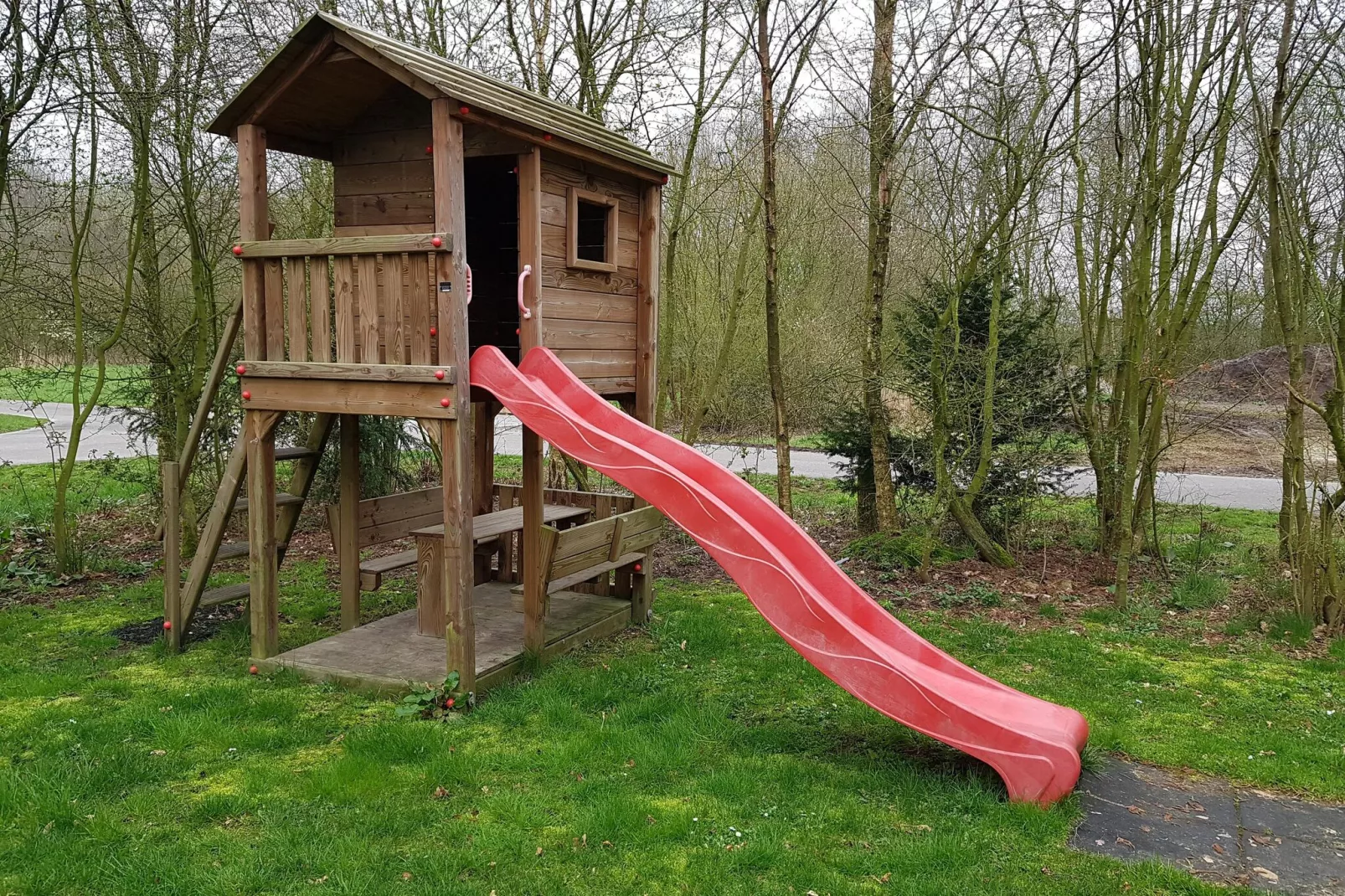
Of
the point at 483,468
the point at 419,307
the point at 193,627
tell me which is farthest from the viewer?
the point at 483,468

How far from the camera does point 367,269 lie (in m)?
5.77

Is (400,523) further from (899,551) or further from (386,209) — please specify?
(899,551)

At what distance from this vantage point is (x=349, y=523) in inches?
272

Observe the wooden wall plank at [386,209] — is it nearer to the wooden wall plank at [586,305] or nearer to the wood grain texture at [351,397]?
the wooden wall plank at [586,305]

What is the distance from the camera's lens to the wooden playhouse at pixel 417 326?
558 centimetres

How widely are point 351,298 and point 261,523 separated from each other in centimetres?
167

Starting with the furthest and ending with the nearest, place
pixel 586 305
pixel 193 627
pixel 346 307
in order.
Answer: pixel 193 627, pixel 586 305, pixel 346 307

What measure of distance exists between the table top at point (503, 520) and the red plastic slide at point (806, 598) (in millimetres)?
1388

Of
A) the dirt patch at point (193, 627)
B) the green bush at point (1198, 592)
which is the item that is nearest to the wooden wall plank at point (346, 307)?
the dirt patch at point (193, 627)

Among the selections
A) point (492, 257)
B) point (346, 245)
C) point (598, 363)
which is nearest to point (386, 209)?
point (346, 245)

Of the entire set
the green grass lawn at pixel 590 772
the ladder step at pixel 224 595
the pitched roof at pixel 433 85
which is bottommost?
the green grass lawn at pixel 590 772

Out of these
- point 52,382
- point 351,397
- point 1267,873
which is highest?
point 52,382

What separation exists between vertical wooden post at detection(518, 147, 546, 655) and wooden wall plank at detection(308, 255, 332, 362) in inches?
48.1

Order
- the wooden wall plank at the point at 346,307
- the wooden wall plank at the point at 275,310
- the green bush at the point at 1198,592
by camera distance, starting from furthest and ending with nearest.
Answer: the green bush at the point at 1198,592, the wooden wall plank at the point at 275,310, the wooden wall plank at the point at 346,307
